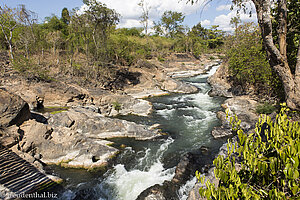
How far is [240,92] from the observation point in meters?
20.5

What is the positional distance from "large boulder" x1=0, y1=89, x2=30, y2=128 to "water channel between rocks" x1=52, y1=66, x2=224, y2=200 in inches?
140

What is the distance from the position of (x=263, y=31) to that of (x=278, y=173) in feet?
12.1

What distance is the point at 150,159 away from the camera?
9.54 meters

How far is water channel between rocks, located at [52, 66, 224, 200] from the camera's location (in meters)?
7.34

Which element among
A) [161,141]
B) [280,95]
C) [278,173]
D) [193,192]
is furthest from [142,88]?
[278,173]

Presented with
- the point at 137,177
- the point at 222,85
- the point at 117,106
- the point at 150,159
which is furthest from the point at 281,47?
the point at 222,85

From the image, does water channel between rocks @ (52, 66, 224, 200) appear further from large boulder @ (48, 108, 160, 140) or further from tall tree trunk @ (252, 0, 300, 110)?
tall tree trunk @ (252, 0, 300, 110)

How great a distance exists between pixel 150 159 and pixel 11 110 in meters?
7.99

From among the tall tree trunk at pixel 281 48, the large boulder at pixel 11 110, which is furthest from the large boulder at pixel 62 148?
the tall tree trunk at pixel 281 48

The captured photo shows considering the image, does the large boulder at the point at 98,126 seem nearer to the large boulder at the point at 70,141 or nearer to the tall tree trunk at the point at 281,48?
the large boulder at the point at 70,141

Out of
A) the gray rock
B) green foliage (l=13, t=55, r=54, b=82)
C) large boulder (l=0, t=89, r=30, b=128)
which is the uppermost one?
green foliage (l=13, t=55, r=54, b=82)

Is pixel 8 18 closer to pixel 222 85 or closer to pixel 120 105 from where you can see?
pixel 120 105

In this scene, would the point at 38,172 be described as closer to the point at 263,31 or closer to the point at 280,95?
the point at 263,31

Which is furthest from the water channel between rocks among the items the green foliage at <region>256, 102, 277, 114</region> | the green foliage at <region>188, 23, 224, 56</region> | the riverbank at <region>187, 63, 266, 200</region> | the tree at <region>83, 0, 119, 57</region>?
the green foliage at <region>188, 23, 224, 56</region>
